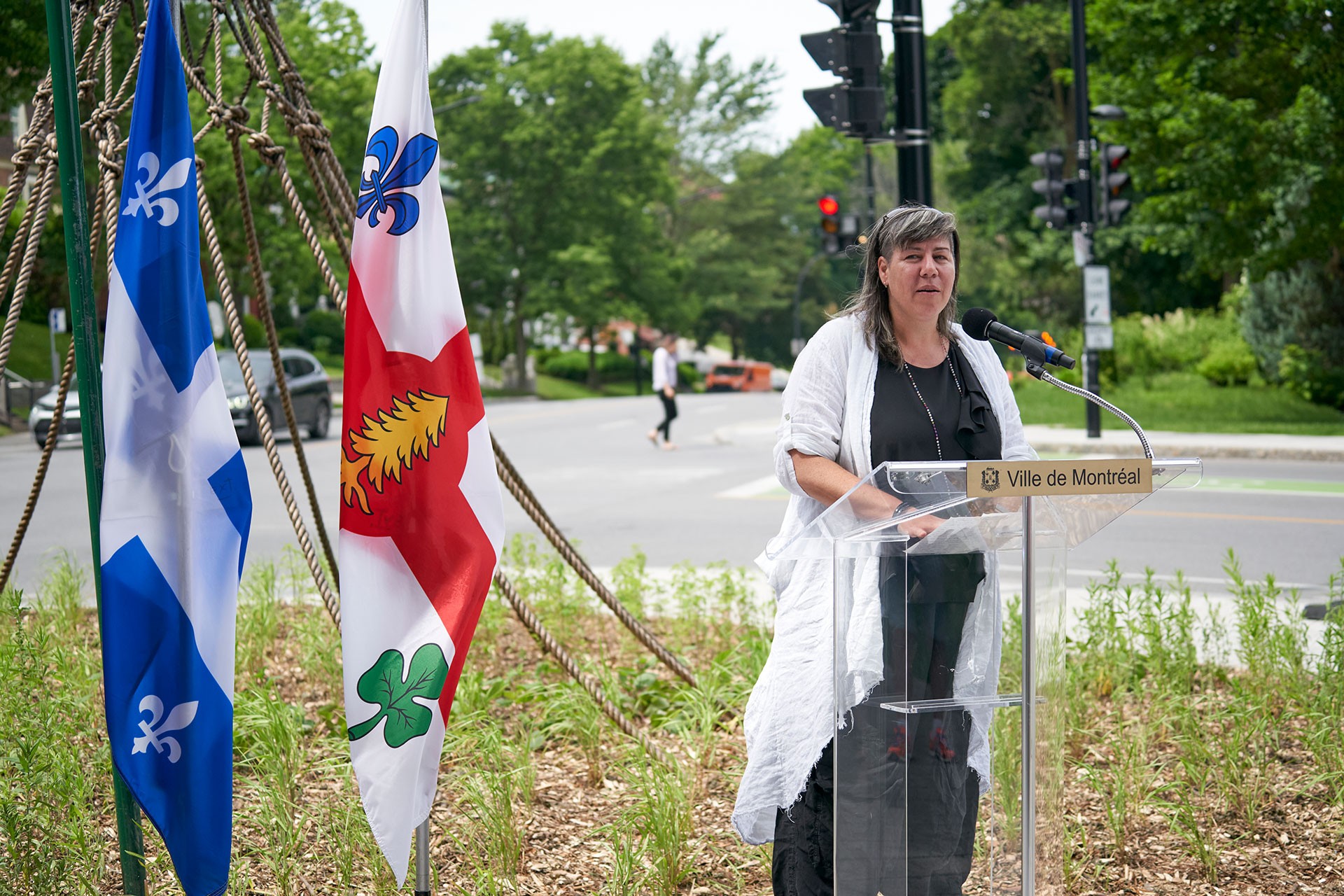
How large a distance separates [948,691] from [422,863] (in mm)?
1283

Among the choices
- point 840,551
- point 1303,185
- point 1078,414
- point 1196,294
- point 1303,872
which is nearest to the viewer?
point 840,551

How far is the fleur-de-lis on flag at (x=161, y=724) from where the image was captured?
2766 mm

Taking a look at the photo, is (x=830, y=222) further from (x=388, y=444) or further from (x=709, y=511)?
(x=388, y=444)

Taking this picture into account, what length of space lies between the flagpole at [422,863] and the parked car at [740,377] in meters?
52.5

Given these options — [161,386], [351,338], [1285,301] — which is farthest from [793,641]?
[1285,301]

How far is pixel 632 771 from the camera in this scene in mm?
4035

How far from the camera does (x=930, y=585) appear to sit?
2.55 m

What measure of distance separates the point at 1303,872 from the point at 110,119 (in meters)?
4.28

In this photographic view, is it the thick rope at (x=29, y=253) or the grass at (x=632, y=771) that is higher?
the thick rope at (x=29, y=253)

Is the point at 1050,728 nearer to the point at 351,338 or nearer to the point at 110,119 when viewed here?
the point at 351,338

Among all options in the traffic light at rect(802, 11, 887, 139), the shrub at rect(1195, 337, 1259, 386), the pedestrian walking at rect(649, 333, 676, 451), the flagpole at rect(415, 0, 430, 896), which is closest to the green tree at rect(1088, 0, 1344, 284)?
the shrub at rect(1195, 337, 1259, 386)

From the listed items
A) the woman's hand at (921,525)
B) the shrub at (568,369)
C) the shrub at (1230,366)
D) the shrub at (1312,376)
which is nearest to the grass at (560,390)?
the shrub at (568,369)

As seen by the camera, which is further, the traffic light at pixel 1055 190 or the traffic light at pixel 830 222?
the traffic light at pixel 830 222

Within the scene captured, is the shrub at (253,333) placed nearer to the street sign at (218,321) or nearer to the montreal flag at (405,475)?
the street sign at (218,321)
